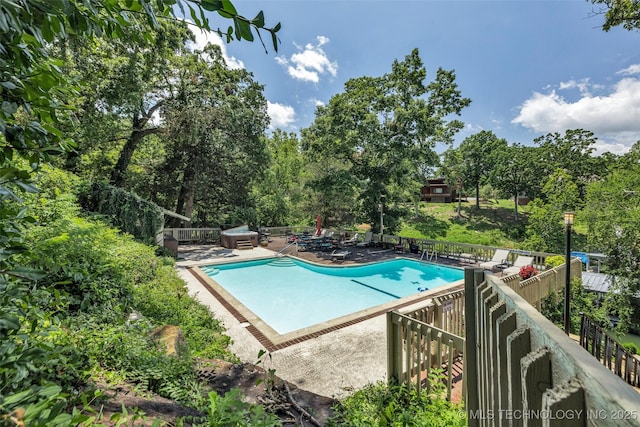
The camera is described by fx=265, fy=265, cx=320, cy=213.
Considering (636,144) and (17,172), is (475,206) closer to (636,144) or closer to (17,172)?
(636,144)

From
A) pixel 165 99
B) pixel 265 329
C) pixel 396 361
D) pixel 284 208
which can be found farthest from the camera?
pixel 284 208

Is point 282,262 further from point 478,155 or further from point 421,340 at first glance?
point 478,155

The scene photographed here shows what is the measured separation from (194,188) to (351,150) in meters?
9.87

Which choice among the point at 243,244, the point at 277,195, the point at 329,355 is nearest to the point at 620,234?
the point at 329,355

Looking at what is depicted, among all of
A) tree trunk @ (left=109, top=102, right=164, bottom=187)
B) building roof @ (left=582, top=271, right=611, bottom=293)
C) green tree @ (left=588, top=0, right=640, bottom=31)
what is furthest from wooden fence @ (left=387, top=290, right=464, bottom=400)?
tree trunk @ (left=109, top=102, right=164, bottom=187)

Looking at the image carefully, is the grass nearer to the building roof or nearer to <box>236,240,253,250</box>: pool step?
the building roof

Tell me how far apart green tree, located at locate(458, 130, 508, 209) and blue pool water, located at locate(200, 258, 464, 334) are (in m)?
23.8

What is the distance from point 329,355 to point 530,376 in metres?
4.13

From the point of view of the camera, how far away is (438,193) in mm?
43031

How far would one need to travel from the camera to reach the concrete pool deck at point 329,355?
369 cm

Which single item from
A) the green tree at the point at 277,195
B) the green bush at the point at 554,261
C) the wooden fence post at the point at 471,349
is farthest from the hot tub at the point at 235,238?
the wooden fence post at the point at 471,349

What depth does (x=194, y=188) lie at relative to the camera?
16.4 m

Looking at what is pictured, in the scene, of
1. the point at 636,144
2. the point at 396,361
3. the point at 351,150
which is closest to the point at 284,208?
the point at 351,150

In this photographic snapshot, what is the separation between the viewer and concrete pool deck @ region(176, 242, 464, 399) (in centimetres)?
369
